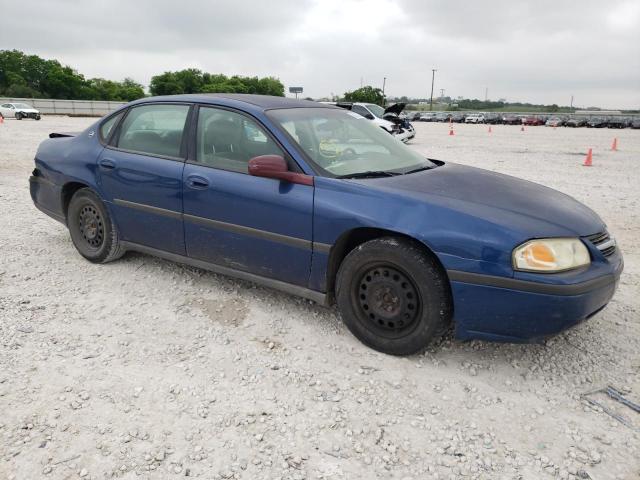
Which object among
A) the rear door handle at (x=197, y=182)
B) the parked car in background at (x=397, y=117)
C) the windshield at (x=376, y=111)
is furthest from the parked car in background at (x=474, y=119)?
the rear door handle at (x=197, y=182)

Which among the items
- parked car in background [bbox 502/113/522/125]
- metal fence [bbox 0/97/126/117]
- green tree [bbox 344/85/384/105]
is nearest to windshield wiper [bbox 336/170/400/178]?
metal fence [bbox 0/97/126/117]

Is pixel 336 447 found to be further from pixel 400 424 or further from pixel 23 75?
pixel 23 75

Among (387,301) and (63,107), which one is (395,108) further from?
(63,107)

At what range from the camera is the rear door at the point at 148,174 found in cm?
380

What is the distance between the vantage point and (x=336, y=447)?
7.68 feet

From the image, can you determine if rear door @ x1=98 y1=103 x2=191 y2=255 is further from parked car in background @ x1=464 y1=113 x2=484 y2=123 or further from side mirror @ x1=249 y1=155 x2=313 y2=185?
parked car in background @ x1=464 y1=113 x2=484 y2=123

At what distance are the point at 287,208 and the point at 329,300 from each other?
0.67 m

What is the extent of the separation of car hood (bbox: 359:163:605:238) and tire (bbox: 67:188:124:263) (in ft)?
7.90

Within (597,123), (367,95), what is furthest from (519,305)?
(367,95)

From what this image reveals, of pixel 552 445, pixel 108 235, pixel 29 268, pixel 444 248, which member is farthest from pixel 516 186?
pixel 29 268

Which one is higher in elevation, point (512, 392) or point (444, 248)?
point (444, 248)

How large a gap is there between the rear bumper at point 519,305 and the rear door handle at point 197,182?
6.02 feet

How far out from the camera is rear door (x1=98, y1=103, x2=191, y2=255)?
380cm

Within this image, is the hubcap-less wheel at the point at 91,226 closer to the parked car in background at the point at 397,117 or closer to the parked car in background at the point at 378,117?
the parked car in background at the point at 378,117
